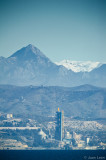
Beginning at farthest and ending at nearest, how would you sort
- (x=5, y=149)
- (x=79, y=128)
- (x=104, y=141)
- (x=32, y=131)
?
(x=79, y=128) → (x=32, y=131) → (x=104, y=141) → (x=5, y=149)

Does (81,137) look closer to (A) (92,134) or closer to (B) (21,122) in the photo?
(A) (92,134)

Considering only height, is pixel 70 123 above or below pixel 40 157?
above

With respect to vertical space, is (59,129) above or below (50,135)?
above

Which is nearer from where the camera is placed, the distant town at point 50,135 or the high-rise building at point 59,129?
the distant town at point 50,135

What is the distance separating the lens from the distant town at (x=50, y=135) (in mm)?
143125

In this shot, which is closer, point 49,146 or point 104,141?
point 49,146

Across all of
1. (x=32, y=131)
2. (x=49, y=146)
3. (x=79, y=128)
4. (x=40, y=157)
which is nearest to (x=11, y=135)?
(x=32, y=131)

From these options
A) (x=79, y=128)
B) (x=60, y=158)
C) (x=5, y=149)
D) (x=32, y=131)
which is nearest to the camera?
(x=60, y=158)

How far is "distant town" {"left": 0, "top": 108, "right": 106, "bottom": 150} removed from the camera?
470 ft

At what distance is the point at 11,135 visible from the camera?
161 meters

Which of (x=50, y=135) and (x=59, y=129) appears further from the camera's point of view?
Answer: (x=50, y=135)

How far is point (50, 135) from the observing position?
162m

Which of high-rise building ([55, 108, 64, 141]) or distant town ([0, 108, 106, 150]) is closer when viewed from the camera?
distant town ([0, 108, 106, 150])

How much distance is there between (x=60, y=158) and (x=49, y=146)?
2970 cm
